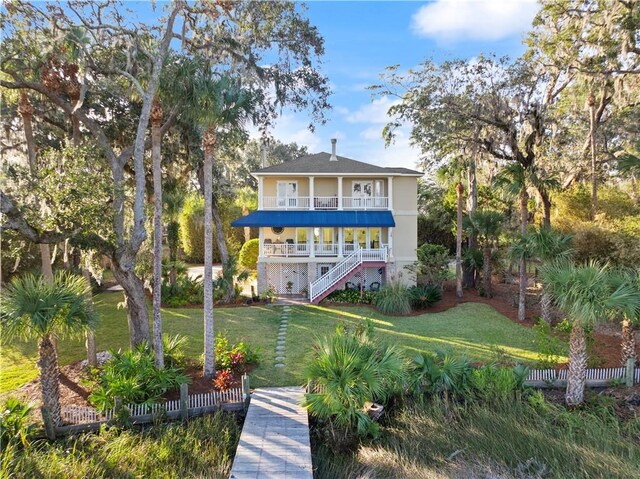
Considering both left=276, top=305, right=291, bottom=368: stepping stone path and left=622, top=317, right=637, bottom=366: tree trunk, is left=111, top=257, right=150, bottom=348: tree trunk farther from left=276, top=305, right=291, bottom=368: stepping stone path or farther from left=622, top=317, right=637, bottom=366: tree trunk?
left=622, top=317, right=637, bottom=366: tree trunk

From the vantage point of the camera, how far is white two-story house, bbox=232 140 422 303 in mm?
18906

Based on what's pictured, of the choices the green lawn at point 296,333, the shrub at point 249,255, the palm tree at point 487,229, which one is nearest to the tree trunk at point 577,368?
the green lawn at point 296,333

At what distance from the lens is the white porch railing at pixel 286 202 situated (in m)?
20.1

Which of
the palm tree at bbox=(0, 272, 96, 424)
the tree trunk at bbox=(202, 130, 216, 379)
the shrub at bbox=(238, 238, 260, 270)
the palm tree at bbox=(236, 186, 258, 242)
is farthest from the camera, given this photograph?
the palm tree at bbox=(236, 186, 258, 242)

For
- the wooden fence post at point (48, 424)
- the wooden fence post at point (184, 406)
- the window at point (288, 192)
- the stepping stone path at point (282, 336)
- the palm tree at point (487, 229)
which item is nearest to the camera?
the wooden fence post at point (48, 424)

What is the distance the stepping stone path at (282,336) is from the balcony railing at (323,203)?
621cm

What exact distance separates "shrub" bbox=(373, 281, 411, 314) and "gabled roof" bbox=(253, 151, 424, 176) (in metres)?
6.64

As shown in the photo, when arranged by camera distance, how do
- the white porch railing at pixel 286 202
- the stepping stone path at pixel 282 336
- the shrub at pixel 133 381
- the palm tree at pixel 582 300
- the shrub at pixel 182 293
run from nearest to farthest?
the palm tree at pixel 582 300 < the shrub at pixel 133 381 < the stepping stone path at pixel 282 336 < the shrub at pixel 182 293 < the white porch railing at pixel 286 202

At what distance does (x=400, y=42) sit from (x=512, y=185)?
24.4ft

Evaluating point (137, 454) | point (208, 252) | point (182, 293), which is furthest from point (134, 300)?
point (182, 293)

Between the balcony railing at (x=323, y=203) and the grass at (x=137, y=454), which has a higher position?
the balcony railing at (x=323, y=203)

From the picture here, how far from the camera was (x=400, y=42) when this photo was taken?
14.5 meters

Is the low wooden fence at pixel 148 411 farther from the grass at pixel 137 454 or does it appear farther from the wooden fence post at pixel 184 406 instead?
the grass at pixel 137 454

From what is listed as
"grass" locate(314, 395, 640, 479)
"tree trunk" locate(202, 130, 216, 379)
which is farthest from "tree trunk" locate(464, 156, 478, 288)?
"tree trunk" locate(202, 130, 216, 379)
